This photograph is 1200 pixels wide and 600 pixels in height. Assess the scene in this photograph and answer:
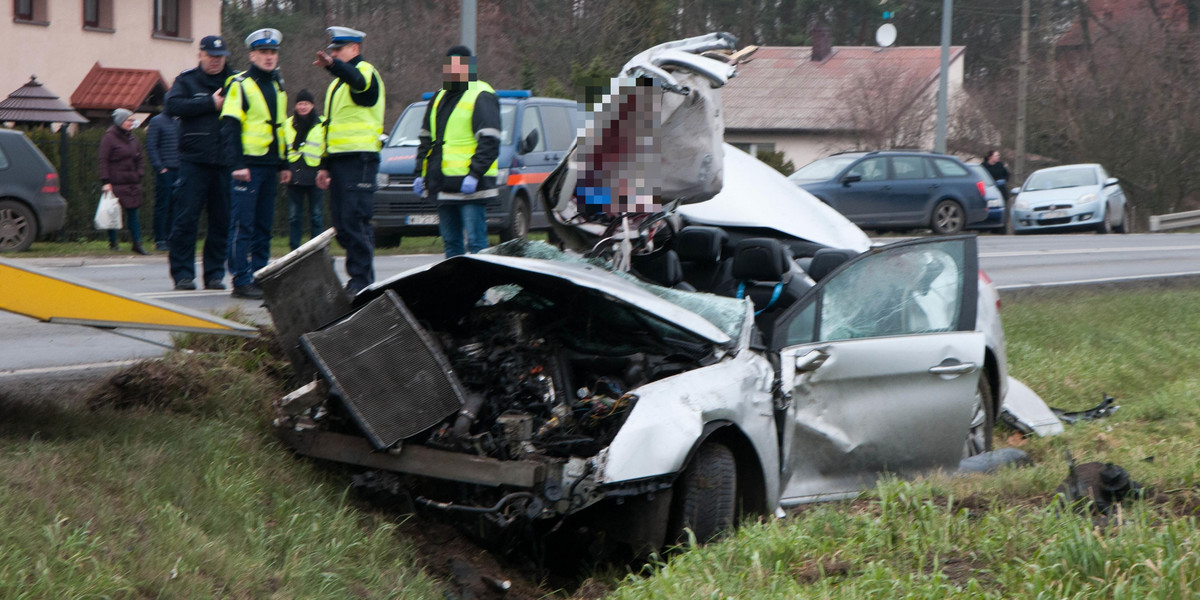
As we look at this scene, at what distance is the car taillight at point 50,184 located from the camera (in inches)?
669

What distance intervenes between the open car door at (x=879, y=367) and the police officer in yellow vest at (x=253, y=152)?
5241mm

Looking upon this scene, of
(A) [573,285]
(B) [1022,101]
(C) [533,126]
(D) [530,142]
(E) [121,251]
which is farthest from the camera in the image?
(B) [1022,101]

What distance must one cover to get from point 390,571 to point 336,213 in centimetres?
435

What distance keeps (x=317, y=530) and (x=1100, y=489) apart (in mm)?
3046

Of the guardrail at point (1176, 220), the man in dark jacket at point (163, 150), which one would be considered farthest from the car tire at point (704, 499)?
the guardrail at point (1176, 220)

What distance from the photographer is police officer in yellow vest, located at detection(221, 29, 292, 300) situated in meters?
9.61

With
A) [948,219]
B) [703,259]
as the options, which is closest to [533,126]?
[703,259]

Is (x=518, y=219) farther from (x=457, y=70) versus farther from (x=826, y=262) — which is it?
(x=826, y=262)

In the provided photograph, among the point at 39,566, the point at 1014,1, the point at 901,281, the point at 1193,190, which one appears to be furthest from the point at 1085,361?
the point at 1014,1

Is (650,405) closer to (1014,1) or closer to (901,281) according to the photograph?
(901,281)

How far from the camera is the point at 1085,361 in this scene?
410 inches

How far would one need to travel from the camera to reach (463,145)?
29.1ft

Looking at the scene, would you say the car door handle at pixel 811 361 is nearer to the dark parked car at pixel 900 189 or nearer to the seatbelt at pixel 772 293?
the seatbelt at pixel 772 293

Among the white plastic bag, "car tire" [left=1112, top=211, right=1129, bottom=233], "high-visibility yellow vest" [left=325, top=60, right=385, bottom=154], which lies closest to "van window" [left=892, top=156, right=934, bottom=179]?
"car tire" [left=1112, top=211, right=1129, bottom=233]
